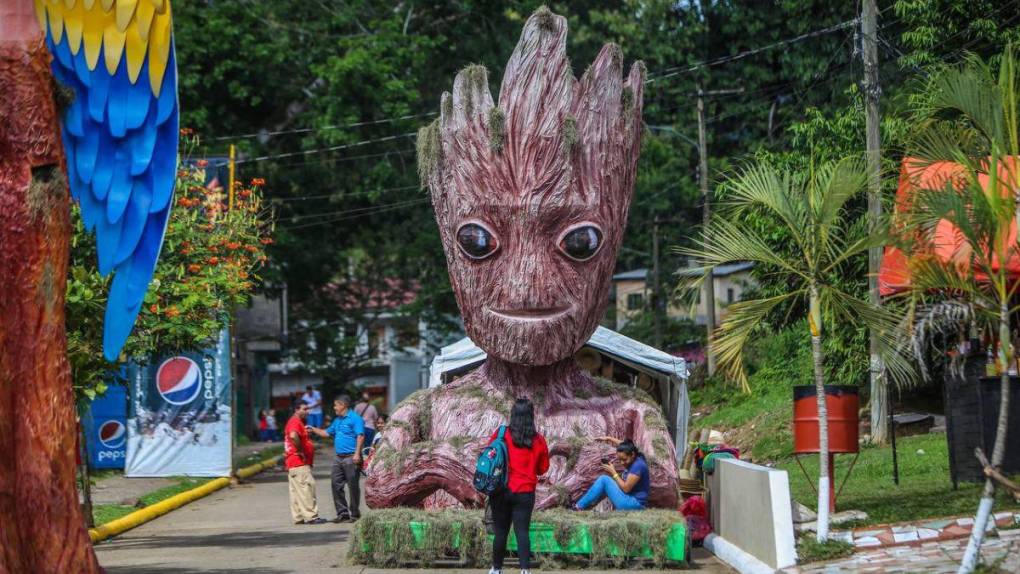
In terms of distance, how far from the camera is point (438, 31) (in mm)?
32750

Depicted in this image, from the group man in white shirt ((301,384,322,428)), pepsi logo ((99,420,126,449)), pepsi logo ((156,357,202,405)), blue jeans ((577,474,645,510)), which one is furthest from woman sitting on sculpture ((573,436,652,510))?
man in white shirt ((301,384,322,428))

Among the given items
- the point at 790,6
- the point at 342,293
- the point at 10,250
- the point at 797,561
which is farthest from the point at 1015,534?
the point at 342,293

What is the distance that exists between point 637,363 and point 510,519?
591 centimetres

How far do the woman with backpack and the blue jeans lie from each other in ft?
4.98

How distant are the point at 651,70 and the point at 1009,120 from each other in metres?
24.1

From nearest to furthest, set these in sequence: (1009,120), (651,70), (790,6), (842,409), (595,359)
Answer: (1009,120) → (842,409) → (595,359) → (790,6) → (651,70)

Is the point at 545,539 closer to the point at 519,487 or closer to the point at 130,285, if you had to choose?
the point at 519,487

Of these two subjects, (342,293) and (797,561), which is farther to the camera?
(342,293)

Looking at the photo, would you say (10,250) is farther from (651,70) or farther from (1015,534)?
(651,70)

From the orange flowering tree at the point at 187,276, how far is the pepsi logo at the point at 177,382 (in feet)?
24.9

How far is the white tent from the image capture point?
16.0 metres

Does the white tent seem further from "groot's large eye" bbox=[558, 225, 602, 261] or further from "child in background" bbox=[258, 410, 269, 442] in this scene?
"child in background" bbox=[258, 410, 269, 442]

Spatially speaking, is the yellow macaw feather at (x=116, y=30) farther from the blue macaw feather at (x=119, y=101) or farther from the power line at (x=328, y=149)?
the power line at (x=328, y=149)

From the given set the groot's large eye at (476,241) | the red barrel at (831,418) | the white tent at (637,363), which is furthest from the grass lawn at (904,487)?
the groot's large eye at (476,241)
